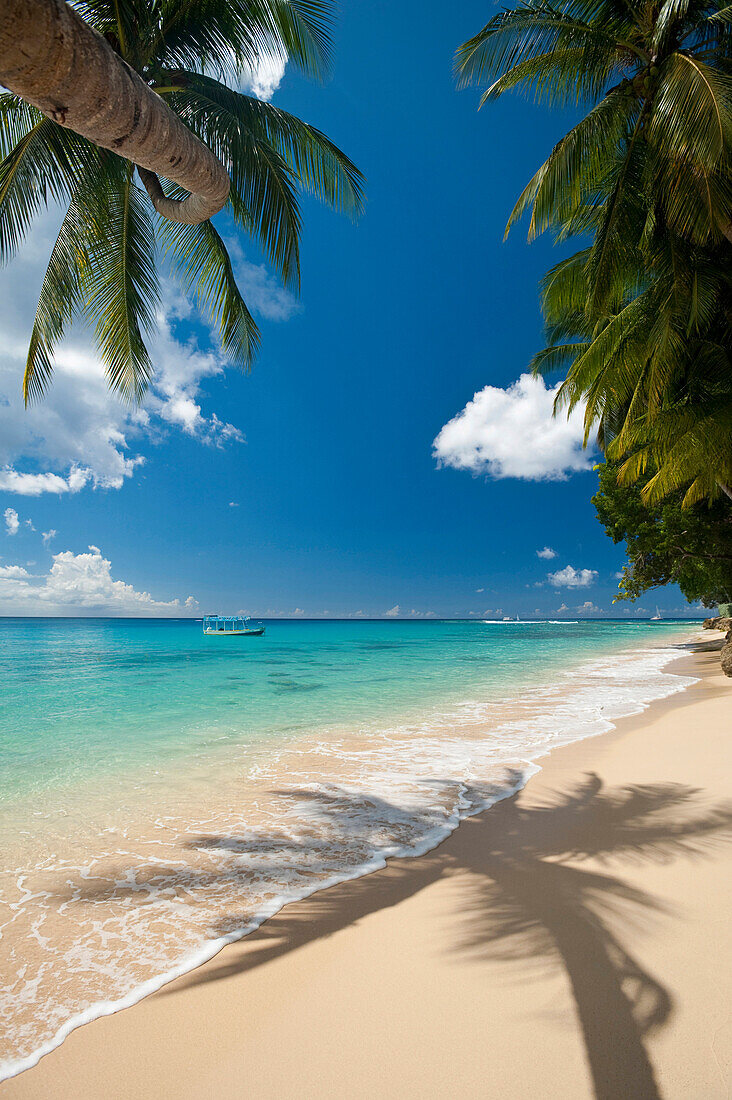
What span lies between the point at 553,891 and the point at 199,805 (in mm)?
3451

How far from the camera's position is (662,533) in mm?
18703

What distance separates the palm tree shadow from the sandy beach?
0.03 feet

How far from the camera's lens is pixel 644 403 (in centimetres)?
930

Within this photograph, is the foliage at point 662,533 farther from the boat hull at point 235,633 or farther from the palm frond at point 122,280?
the boat hull at point 235,633

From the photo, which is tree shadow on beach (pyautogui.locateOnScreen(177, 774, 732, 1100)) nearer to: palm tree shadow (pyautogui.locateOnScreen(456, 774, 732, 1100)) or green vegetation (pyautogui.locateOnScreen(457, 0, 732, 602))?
palm tree shadow (pyautogui.locateOnScreen(456, 774, 732, 1100))

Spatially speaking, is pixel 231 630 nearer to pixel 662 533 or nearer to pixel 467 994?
pixel 662 533

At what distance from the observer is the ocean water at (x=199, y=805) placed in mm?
2648

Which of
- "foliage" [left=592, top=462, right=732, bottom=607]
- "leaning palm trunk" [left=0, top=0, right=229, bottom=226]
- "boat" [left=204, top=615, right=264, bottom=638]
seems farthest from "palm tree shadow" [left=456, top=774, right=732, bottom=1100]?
"boat" [left=204, top=615, right=264, bottom=638]

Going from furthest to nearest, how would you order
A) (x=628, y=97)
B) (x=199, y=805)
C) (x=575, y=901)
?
(x=628, y=97)
(x=199, y=805)
(x=575, y=901)

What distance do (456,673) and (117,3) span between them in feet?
55.6

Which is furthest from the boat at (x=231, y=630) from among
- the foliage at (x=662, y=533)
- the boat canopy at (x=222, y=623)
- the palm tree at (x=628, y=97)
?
the palm tree at (x=628, y=97)

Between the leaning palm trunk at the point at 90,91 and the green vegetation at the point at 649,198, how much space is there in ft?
18.1

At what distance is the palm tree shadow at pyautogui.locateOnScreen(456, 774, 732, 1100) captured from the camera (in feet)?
6.14

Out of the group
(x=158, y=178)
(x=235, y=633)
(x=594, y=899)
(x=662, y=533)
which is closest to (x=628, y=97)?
(x=158, y=178)
